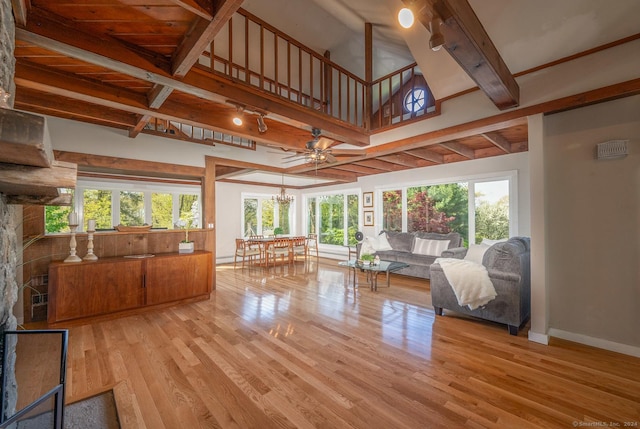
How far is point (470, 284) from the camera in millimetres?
3156

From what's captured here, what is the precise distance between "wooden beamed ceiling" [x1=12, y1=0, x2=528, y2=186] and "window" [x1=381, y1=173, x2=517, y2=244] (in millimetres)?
1317

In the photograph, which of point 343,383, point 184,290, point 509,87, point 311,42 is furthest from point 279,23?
point 343,383

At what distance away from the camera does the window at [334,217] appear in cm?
794

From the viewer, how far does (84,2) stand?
5.66 feet

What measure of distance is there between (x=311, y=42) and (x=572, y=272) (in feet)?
17.3

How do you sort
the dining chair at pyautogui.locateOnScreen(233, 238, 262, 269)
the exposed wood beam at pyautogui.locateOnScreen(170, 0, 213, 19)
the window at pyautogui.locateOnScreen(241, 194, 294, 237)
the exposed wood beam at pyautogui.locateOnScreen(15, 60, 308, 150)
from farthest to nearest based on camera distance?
1. the window at pyautogui.locateOnScreen(241, 194, 294, 237)
2. the dining chair at pyautogui.locateOnScreen(233, 238, 262, 269)
3. the exposed wood beam at pyautogui.locateOnScreen(15, 60, 308, 150)
4. the exposed wood beam at pyautogui.locateOnScreen(170, 0, 213, 19)

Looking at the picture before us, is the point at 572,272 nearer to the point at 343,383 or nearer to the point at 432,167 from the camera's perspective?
the point at 343,383

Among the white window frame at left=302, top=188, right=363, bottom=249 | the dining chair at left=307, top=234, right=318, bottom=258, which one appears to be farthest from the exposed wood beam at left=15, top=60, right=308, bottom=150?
the dining chair at left=307, top=234, right=318, bottom=258

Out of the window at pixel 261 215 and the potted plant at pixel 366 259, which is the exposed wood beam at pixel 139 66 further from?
the window at pixel 261 215

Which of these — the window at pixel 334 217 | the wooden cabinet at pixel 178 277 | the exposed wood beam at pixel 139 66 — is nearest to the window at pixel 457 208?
the window at pixel 334 217

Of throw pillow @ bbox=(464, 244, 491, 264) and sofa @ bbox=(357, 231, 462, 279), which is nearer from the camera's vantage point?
throw pillow @ bbox=(464, 244, 491, 264)

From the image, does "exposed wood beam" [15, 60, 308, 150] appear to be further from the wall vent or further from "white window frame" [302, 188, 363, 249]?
"white window frame" [302, 188, 363, 249]

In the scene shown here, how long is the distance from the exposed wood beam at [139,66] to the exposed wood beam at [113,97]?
687mm

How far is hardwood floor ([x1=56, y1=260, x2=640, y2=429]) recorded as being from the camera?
177 centimetres
